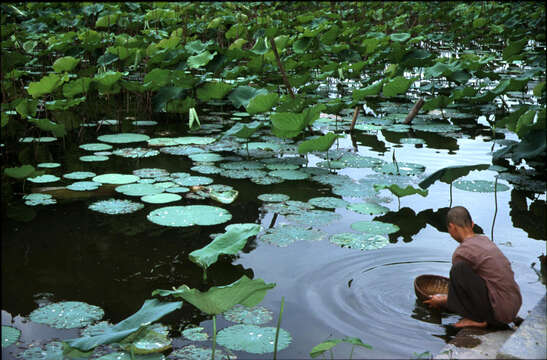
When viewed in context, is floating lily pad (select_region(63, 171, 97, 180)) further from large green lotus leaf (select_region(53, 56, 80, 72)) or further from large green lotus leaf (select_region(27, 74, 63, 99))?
large green lotus leaf (select_region(53, 56, 80, 72))

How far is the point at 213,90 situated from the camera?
5.16 m

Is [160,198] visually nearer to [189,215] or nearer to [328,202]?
[189,215]

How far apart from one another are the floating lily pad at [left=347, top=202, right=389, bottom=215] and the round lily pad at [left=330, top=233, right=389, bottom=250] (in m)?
0.36

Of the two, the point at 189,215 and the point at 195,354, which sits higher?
the point at 189,215

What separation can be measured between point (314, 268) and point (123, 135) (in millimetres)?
2918

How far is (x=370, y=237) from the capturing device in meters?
3.14

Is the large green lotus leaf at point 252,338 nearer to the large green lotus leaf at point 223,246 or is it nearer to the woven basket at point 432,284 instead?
the large green lotus leaf at point 223,246

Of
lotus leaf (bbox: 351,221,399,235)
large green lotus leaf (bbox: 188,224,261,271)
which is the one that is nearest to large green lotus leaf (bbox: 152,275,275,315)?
large green lotus leaf (bbox: 188,224,261,271)

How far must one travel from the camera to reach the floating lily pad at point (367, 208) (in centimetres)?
352

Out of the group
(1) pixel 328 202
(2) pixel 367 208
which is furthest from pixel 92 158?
(2) pixel 367 208

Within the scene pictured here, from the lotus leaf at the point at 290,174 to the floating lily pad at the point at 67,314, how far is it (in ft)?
6.27

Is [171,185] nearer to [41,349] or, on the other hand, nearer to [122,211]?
[122,211]

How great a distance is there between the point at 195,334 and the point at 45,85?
3.25 metres

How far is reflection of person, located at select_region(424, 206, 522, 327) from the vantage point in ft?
7.36
